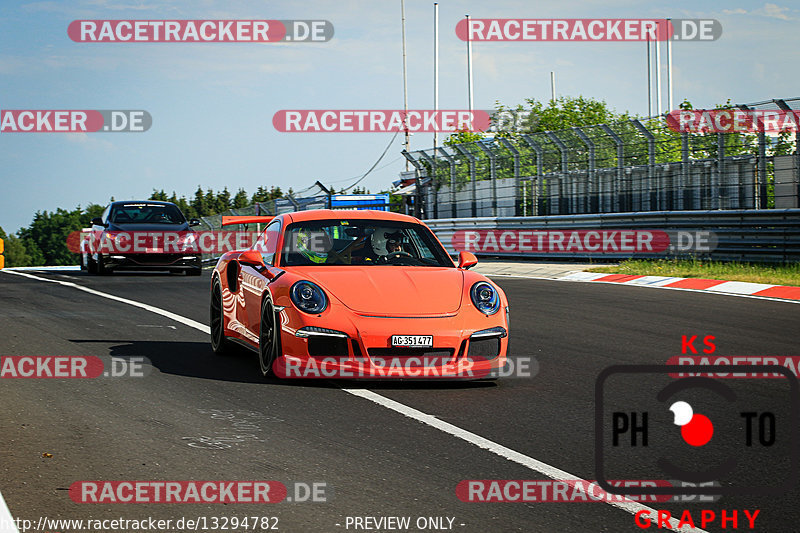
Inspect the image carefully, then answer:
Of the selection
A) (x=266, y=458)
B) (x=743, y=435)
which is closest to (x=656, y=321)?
(x=743, y=435)

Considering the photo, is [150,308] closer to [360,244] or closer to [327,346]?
[360,244]

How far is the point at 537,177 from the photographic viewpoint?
2530cm

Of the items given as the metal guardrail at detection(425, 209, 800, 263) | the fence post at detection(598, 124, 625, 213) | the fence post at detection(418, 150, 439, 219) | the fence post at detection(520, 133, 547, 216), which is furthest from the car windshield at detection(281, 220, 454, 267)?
the fence post at detection(418, 150, 439, 219)

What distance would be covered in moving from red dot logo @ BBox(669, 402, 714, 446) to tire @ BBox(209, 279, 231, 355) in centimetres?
395

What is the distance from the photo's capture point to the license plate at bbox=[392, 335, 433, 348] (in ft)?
23.0

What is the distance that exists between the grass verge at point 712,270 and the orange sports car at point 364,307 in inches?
382

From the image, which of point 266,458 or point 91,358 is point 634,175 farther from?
point 266,458

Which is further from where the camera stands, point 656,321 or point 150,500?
point 656,321

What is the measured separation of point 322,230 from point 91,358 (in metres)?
2.32

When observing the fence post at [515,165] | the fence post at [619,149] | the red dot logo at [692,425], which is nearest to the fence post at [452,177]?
the fence post at [515,165]

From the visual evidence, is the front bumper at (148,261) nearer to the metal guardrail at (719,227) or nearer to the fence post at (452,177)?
the metal guardrail at (719,227)

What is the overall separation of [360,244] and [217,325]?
5.54ft

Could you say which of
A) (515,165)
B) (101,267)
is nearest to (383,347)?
(101,267)

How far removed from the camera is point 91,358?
349 inches
